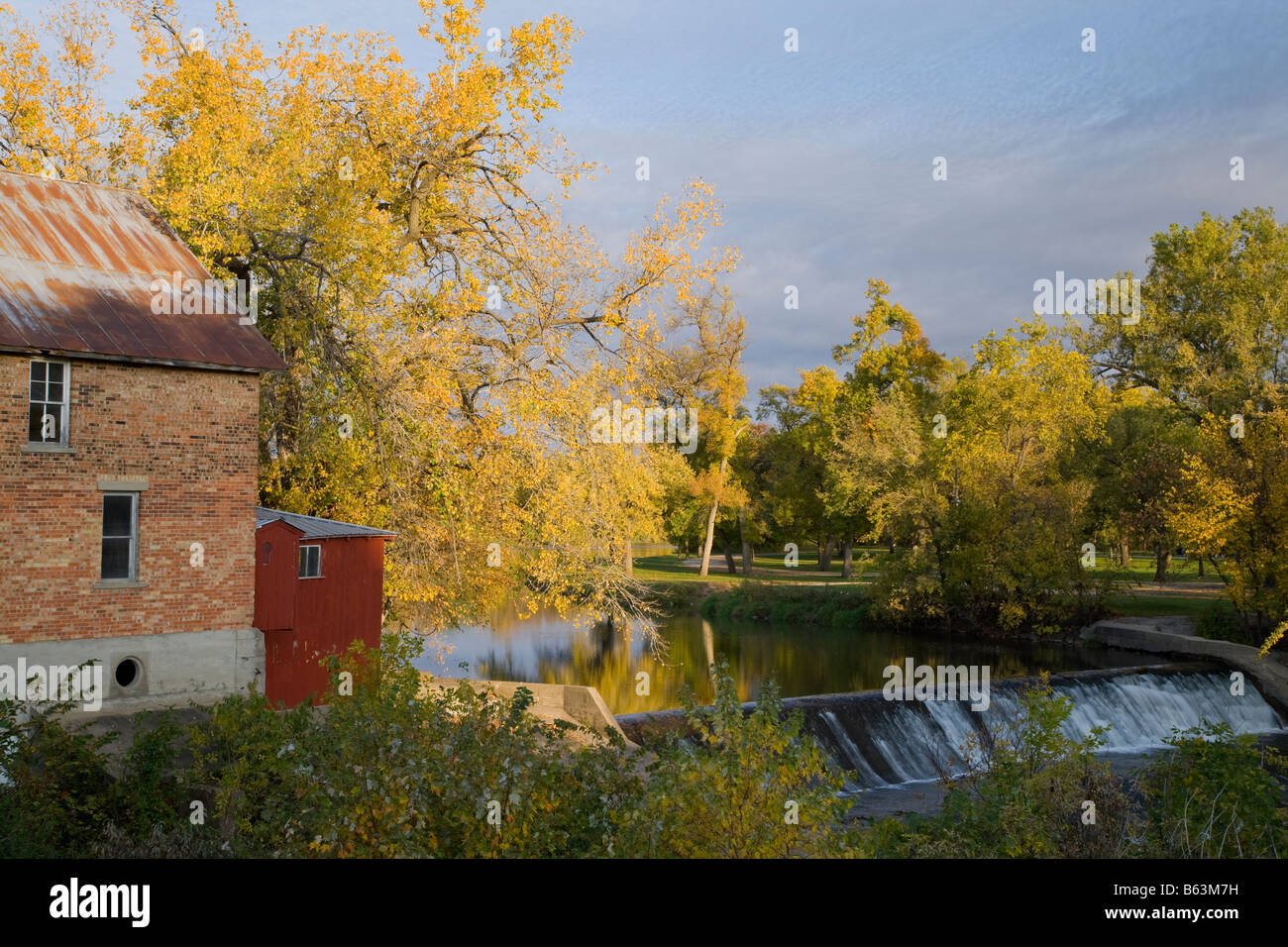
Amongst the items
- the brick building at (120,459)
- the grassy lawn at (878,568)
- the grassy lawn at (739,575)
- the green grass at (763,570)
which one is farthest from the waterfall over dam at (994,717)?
the grassy lawn at (739,575)

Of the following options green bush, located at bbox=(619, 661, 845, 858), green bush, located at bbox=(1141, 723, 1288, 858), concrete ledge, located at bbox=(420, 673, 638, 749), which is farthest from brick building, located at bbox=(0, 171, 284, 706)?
green bush, located at bbox=(1141, 723, 1288, 858)

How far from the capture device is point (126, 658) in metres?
16.2

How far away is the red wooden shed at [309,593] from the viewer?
1795cm

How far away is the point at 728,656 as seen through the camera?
109ft

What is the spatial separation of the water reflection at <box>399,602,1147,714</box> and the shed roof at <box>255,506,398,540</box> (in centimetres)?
739

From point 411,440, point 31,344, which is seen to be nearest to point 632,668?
point 411,440

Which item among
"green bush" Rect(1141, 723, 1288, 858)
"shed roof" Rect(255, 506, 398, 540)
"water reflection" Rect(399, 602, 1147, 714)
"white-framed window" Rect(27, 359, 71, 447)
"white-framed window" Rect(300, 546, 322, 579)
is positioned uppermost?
"white-framed window" Rect(27, 359, 71, 447)

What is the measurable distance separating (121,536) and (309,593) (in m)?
3.31

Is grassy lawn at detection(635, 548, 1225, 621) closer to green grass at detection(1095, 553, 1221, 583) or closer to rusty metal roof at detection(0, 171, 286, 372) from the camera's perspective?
green grass at detection(1095, 553, 1221, 583)

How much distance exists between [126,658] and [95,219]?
806 cm

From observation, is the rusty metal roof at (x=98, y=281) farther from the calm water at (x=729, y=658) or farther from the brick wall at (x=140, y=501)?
the calm water at (x=729, y=658)

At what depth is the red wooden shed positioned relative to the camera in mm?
17953

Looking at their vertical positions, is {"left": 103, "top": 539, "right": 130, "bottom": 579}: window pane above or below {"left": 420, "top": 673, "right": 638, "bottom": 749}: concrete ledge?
above
